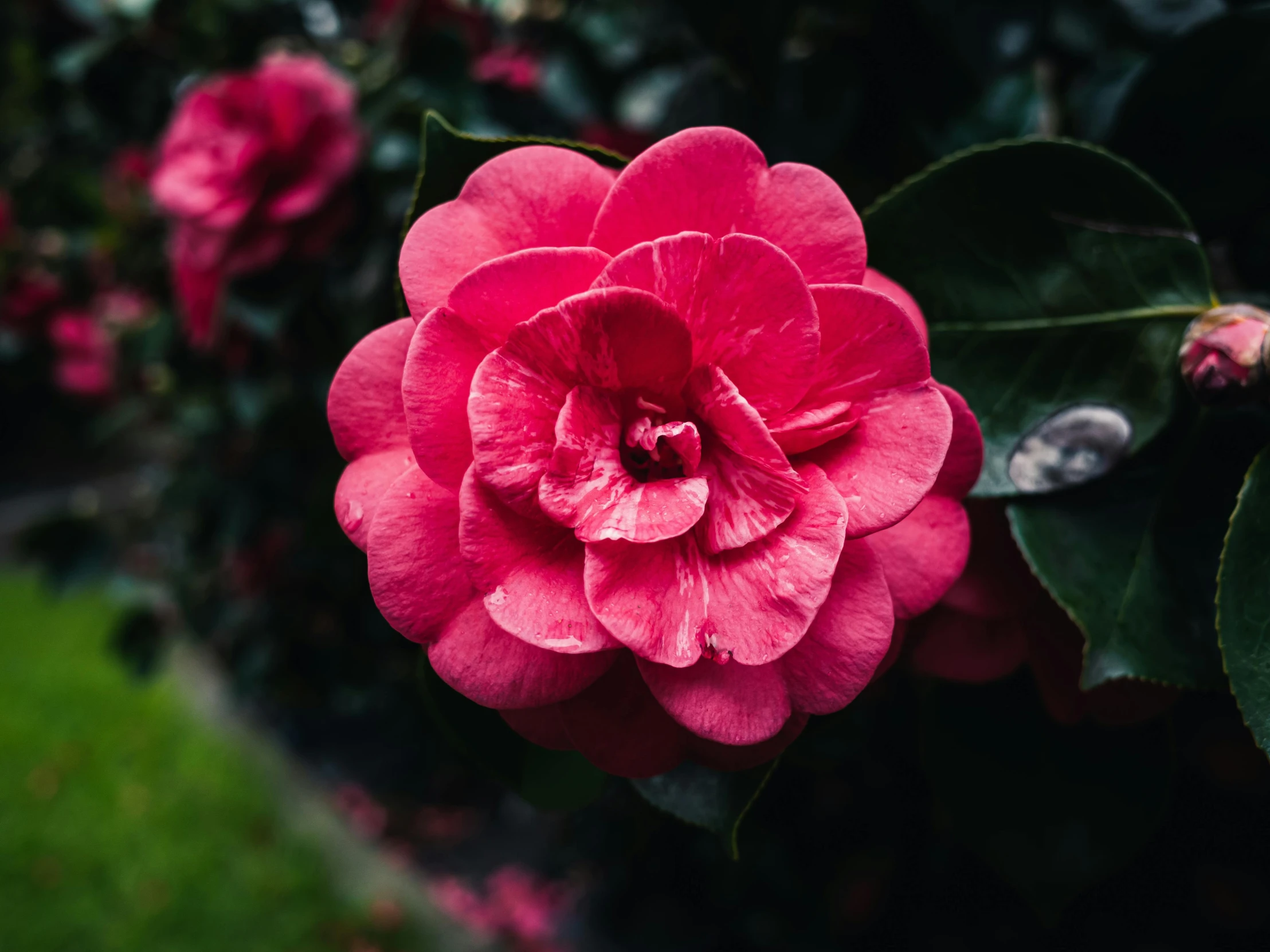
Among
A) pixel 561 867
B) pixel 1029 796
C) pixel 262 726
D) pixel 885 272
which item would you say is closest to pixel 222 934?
pixel 262 726

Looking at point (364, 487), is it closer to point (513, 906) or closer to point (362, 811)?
point (513, 906)

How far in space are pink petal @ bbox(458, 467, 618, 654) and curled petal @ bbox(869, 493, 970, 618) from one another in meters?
0.14

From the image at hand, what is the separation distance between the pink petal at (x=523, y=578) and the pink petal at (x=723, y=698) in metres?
0.03

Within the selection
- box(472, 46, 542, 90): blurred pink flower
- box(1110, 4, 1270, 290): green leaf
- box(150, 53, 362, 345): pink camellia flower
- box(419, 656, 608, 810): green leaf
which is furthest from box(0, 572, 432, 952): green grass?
box(1110, 4, 1270, 290): green leaf

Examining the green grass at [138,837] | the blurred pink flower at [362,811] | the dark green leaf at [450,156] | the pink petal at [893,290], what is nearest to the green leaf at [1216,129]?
the pink petal at [893,290]

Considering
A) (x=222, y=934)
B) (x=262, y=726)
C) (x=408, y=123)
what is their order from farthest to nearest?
(x=262, y=726) → (x=222, y=934) → (x=408, y=123)

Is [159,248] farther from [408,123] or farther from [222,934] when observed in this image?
[222,934]

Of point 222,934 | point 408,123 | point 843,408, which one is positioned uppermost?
point 843,408

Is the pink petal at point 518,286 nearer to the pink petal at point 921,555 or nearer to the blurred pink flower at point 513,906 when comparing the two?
the pink petal at point 921,555

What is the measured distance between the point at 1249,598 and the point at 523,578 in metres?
0.35

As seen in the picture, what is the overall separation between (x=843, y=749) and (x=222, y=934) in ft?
7.22

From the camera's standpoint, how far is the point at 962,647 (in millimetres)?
476

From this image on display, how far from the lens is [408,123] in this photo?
36.4 inches

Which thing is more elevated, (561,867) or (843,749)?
(843,749)
